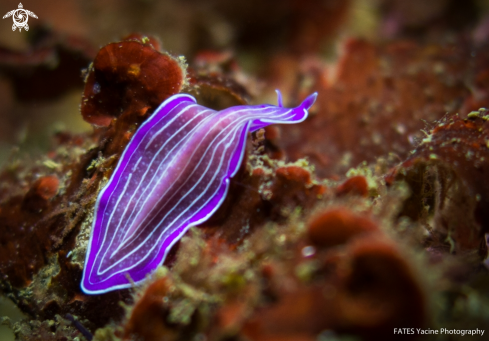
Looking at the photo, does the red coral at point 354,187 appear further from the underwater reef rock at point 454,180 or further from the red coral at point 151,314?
the red coral at point 151,314

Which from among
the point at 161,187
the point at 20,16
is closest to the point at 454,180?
the point at 161,187

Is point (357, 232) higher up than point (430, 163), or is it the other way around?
point (430, 163)

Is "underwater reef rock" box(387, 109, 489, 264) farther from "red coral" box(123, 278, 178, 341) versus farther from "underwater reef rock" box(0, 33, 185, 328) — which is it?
"underwater reef rock" box(0, 33, 185, 328)

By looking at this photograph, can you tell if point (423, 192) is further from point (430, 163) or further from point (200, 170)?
point (200, 170)

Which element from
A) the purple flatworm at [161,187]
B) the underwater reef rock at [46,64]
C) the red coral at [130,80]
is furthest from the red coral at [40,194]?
the underwater reef rock at [46,64]

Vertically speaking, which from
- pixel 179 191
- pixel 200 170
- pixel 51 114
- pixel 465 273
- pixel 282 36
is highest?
pixel 282 36

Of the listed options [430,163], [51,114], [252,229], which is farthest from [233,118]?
[51,114]

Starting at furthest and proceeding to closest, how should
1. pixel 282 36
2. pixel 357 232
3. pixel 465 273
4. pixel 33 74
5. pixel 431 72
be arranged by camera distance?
pixel 282 36
pixel 33 74
pixel 431 72
pixel 465 273
pixel 357 232
